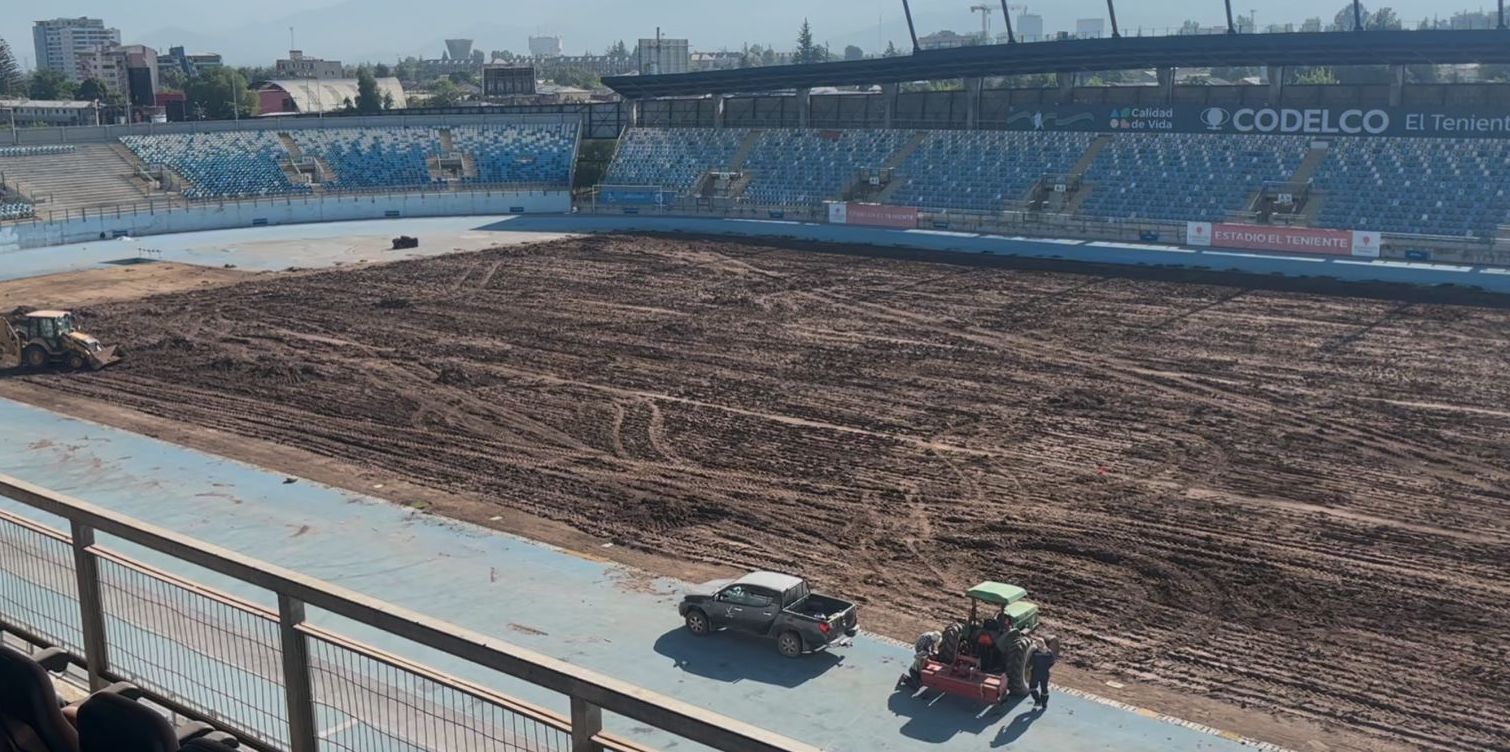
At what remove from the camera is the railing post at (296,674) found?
652cm

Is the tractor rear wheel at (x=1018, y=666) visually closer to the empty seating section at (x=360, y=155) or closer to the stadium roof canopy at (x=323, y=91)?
the empty seating section at (x=360, y=155)

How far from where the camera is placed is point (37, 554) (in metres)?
9.20

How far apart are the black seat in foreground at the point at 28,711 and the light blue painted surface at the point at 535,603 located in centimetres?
897

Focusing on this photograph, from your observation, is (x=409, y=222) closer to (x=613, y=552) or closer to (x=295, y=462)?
(x=295, y=462)

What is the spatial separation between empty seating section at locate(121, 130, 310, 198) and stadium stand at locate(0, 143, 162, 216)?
1969 mm

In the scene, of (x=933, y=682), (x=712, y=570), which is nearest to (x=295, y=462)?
(x=712, y=570)

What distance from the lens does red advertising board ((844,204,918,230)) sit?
62969mm

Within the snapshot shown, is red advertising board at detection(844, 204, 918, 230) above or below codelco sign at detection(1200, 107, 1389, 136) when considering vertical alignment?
below

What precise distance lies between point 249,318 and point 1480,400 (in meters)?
33.1

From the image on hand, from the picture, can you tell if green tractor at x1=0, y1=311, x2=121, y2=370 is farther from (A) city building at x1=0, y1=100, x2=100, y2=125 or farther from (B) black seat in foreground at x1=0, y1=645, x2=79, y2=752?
(A) city building at x1=0, y1=100, x2=100, y2=125

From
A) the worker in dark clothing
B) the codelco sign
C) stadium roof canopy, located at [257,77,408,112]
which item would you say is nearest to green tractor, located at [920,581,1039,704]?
the worker in dark clothing

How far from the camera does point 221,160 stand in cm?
7512

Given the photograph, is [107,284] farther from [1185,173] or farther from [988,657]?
[1185,173]

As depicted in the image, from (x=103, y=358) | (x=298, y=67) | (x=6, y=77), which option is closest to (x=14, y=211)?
(x=103, y=358)
